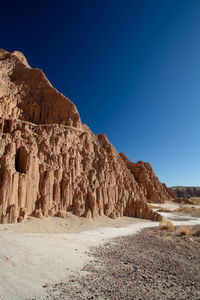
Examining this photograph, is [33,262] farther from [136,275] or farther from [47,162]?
[47,162]

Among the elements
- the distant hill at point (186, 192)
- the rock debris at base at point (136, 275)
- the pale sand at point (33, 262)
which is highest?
the distant hill at point (186, 192)

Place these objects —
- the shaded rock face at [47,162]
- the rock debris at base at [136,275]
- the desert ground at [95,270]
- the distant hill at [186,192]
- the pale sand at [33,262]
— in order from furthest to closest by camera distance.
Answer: the distant hill at [186,192] < the shaded rock face at [47,162] < the rock debris at base at [136,275] < the desert ground at [95,270] < the pale sand at [33,262]

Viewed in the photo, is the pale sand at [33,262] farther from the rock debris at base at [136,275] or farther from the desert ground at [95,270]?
the rock debris at base at [136,275]

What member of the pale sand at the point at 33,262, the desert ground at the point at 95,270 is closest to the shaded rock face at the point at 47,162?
the pale sand at the point at 33,262

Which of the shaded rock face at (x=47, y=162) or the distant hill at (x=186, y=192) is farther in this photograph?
the distant hill at (x=186, y=192)

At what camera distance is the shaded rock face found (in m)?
20.3

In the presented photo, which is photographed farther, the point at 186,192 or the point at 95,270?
the point at 186,192

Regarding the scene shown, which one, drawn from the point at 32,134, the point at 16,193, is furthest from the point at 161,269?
the point at 32,134

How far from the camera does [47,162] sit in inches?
992

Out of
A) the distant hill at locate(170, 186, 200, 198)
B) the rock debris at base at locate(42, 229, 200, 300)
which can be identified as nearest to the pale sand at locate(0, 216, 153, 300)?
the rock debris at base at locate(42, 229, 200, 300)

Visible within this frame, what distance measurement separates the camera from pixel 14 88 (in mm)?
36000

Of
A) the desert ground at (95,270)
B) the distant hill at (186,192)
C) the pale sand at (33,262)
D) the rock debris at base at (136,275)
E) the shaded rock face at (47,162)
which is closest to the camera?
the pale sand at (33,262)

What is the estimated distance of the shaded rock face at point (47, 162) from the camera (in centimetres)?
2034

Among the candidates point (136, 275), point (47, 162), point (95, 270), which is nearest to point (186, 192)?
point (47, 162)
